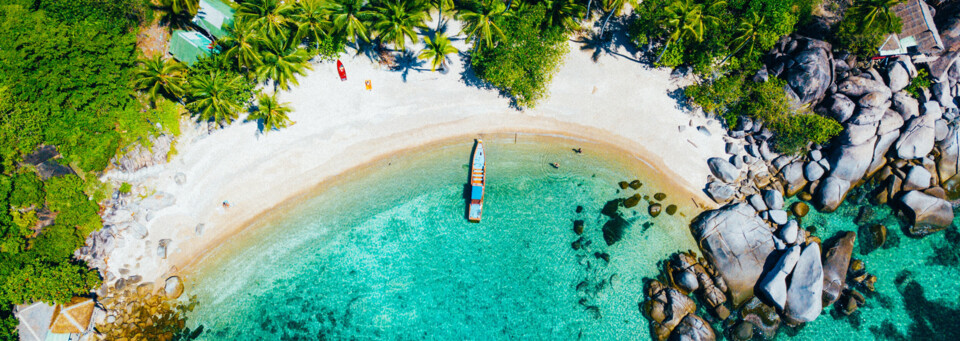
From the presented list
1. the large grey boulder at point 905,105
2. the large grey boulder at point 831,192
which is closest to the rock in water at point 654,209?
Result: the large grey boulder at point 831,192

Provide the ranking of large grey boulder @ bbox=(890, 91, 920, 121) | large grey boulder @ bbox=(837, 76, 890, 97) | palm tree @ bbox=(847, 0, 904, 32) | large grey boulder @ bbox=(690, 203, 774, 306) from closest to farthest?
palm tree @ bbox=(847, 0, 904, 32), large grey boulder @ bbox=(690, 203, 774, 306), large grey boulder @ bbox=(837, 76, 890, 97), large grey boulder @ bbox=(890, 91, 920, 121)

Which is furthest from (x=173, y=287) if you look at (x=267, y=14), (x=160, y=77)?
(x=267, y=14)

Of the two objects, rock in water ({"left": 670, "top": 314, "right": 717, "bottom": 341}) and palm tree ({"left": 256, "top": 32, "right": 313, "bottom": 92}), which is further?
rock in water ({"left": 670, "top": 314, "right": 717, "bottom": 341})

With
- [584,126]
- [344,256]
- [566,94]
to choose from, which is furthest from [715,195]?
[344,256]

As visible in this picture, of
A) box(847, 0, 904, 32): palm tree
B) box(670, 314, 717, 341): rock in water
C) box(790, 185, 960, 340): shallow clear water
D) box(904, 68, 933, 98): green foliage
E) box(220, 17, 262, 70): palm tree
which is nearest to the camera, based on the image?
box(220, 17, 262, 70): palm tree

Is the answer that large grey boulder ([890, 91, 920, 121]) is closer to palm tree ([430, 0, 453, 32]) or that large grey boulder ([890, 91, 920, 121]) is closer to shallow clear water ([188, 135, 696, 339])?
shallow clear water ([188, 135, 696, 339])

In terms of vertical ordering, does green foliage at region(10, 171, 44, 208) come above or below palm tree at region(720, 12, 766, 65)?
below

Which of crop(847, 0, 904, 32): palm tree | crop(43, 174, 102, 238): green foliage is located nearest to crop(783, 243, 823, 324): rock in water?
crop(847, 0, 904, 32): palm tree
